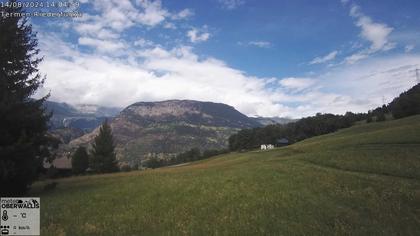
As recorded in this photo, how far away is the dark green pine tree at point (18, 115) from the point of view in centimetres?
2955

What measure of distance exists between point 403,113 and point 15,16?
455ft

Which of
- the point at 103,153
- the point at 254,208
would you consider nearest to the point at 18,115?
the point at 254,208

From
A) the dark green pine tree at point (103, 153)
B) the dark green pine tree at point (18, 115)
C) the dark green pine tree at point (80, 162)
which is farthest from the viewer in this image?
the dark green pine tree at point (80, 162)

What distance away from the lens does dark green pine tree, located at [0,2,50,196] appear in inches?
1163

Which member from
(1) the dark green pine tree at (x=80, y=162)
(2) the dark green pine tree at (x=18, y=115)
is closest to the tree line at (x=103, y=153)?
(1) the dark green pine tree at (x=80, y=162)

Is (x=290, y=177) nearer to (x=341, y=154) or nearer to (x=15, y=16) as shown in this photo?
(x=341, y=154)

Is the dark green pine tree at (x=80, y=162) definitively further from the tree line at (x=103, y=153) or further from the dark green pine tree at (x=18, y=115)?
the dark green pine tree at (x=18, y=115)

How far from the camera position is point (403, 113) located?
463ft

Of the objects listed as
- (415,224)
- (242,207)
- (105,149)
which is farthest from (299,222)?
(105,149)

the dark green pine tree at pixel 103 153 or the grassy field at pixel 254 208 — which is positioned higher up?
the dark green pine tree at pixel 103 153
